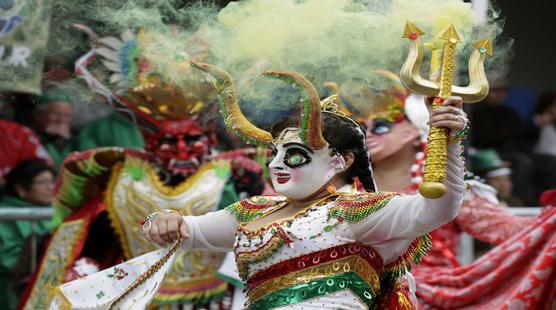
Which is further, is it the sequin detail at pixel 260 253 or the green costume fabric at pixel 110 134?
the green costume fabric at pixel 110 134

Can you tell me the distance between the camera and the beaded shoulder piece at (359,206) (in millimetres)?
4652

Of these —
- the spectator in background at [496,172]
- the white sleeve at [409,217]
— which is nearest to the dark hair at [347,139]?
the white sleeve at [409,217]

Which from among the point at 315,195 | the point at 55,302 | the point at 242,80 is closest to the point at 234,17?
the point at 242,80

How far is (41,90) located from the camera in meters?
6.84

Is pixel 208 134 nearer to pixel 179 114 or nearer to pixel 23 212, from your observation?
pixel 179 114

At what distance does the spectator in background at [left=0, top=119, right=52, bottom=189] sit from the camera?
839 centimetres

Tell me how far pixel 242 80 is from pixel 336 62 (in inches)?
18.2

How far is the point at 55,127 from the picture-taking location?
346 inches

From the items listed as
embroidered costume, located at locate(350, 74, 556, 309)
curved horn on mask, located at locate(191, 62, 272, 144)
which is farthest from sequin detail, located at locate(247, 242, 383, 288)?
embroidered costume, located at locate(350, 74, 556, 309)

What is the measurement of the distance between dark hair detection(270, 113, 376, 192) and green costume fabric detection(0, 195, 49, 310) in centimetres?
350

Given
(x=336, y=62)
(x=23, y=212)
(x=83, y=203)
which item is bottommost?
(x=23, y=212)

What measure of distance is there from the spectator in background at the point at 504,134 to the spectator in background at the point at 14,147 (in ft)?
11.1

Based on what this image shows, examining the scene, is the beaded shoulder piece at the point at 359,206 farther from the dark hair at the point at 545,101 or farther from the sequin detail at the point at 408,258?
the dark hair at the point at 545,101

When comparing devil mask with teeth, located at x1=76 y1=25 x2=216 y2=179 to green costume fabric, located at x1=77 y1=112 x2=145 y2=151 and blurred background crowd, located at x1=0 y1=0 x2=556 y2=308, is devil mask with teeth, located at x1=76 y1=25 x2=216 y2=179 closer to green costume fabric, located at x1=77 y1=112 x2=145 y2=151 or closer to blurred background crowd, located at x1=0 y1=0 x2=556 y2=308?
blurred background crowd, located at x1=0 y1=0 x2=556 y2=308
